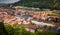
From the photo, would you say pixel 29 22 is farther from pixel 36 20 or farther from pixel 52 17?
pixel 52 17

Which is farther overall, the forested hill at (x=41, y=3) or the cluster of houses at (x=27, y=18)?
the forested hill at (x=41, y=3)

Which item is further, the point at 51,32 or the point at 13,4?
the point at 13,4

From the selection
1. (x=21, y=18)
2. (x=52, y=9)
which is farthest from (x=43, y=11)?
(x=21, y=18)

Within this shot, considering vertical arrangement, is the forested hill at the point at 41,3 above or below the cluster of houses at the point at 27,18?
above

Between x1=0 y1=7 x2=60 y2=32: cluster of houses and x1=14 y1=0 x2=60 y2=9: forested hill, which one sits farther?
x1=14 y1=0 x2=60 y2=9: forested hill

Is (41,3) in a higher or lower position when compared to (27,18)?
higher

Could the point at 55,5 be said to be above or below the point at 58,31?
above

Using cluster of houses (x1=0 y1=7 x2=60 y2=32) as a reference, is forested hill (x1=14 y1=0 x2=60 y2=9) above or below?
above

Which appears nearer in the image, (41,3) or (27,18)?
(27,18)
